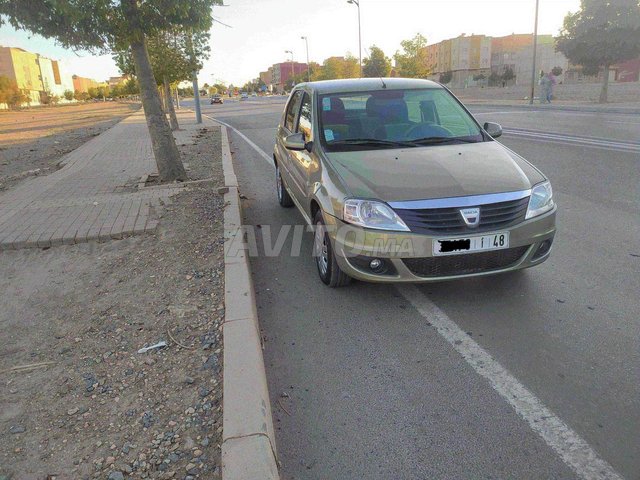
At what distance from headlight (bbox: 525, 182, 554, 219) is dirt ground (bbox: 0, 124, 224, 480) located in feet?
8.07

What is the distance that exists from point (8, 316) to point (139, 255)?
138cm

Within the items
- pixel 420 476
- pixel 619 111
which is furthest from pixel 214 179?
pixel 619 111

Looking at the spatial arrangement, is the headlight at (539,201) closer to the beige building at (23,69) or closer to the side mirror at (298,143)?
the side mirror at (298,143)

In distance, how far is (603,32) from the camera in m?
26.2

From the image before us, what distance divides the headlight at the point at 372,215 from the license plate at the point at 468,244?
0.86ft

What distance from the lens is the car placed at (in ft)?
11.6

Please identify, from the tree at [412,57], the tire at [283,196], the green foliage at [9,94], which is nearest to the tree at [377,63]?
the tree at [412,57]

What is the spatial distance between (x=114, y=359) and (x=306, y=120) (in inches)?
121

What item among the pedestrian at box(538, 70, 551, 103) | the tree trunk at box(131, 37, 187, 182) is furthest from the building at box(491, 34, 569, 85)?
the tree trunk at box(131, 37, 187, 182)

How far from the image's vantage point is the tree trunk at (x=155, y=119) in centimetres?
815

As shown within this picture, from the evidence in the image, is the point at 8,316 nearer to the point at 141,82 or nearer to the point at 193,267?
the point at 193,267

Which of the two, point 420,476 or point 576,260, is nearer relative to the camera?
point 420,476

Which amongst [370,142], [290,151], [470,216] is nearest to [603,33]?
[290,151]

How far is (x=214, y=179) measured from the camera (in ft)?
28.8
